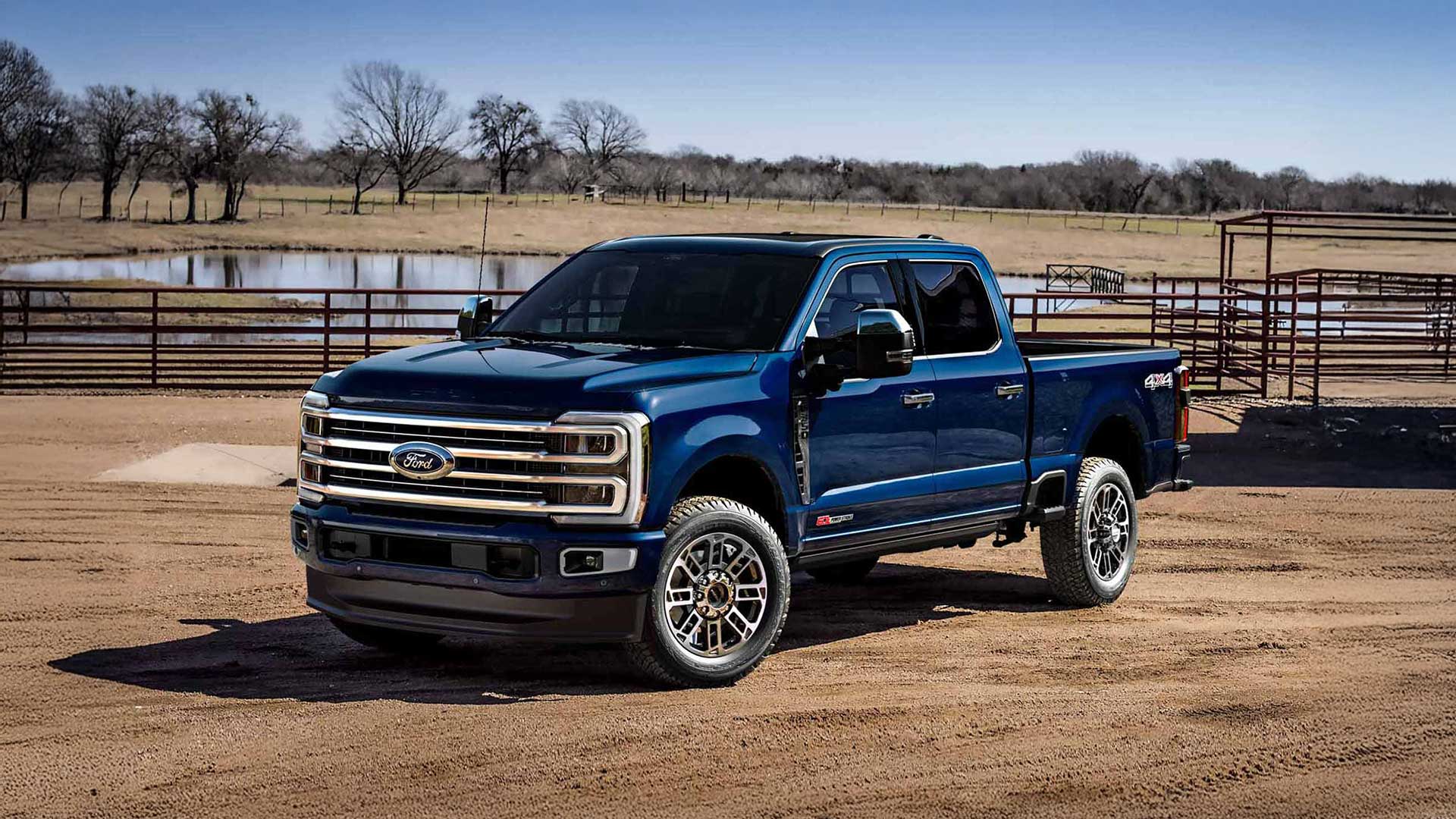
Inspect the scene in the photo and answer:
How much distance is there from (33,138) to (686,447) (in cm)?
10189

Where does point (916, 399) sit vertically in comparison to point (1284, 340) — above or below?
below

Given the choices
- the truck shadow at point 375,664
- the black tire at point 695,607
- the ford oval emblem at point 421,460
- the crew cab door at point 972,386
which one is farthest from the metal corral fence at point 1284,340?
the ford oval emblem at point 421,460

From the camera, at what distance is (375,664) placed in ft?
25.8

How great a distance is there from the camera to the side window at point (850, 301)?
314 inches

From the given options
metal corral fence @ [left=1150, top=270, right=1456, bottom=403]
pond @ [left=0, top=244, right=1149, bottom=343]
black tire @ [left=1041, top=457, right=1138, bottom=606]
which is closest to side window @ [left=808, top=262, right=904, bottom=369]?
black tire @ [left=1041, top=457, right=1138, bottom=606]

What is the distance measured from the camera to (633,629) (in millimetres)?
6980

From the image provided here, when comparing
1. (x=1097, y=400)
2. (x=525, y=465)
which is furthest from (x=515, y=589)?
(x=1097, y=400)

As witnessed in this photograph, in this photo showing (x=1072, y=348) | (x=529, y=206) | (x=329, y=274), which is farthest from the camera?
(x=529, y=206)

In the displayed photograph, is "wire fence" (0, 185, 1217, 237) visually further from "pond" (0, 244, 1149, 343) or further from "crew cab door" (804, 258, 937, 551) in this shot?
"crew cab door" (804, 258, 937, 551)

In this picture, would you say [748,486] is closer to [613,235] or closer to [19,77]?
[613,235]

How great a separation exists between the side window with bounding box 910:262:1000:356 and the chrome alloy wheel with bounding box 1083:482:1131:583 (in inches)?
53.7

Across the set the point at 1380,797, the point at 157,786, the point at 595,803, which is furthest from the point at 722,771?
the point at 1380,797

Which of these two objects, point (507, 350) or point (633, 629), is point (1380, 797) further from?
point (507, 350)

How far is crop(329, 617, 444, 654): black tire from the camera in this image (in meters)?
8.00
